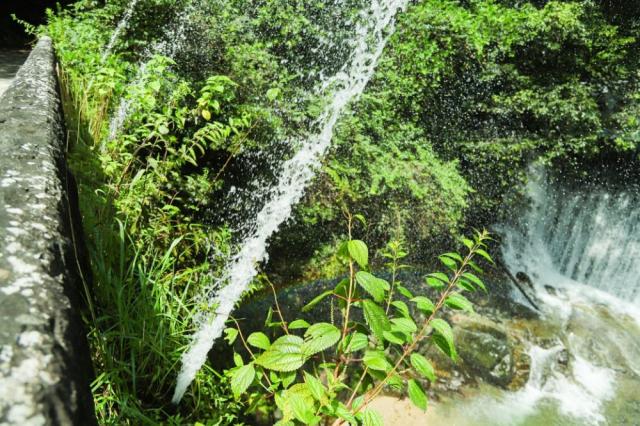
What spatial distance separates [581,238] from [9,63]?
13.0 m

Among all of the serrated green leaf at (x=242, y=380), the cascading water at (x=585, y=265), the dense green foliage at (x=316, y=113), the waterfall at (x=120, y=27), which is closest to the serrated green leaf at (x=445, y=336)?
the serrated green leaf at (x=242, y=380)

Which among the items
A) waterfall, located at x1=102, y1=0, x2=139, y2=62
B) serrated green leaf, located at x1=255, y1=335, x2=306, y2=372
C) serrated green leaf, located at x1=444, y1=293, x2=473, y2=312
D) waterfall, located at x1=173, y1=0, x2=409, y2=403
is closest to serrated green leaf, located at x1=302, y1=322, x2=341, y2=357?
serrated green leaf, located at x1=255, y1=335, x2=306, y2=372

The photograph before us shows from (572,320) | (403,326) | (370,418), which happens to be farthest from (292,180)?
(572,320)

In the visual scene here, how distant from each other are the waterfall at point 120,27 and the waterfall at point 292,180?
2628mm

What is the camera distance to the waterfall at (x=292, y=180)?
271 centimetres

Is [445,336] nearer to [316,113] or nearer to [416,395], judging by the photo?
[416,395]

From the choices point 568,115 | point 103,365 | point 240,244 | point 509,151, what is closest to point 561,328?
point 509,151

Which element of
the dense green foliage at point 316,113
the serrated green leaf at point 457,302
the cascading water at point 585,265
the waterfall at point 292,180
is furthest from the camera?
the cascading water at point 585,265

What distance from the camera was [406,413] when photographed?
14.5 ft

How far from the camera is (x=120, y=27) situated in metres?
5.49

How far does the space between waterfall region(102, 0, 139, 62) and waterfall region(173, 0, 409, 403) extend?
2628 millimetres

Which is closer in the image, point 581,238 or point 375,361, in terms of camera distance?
point 375,361

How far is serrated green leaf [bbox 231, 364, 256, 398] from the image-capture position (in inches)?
62.2

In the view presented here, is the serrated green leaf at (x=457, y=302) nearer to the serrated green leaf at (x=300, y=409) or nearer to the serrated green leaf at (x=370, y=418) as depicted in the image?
the serrated green leaf at (x=370, y=418)
